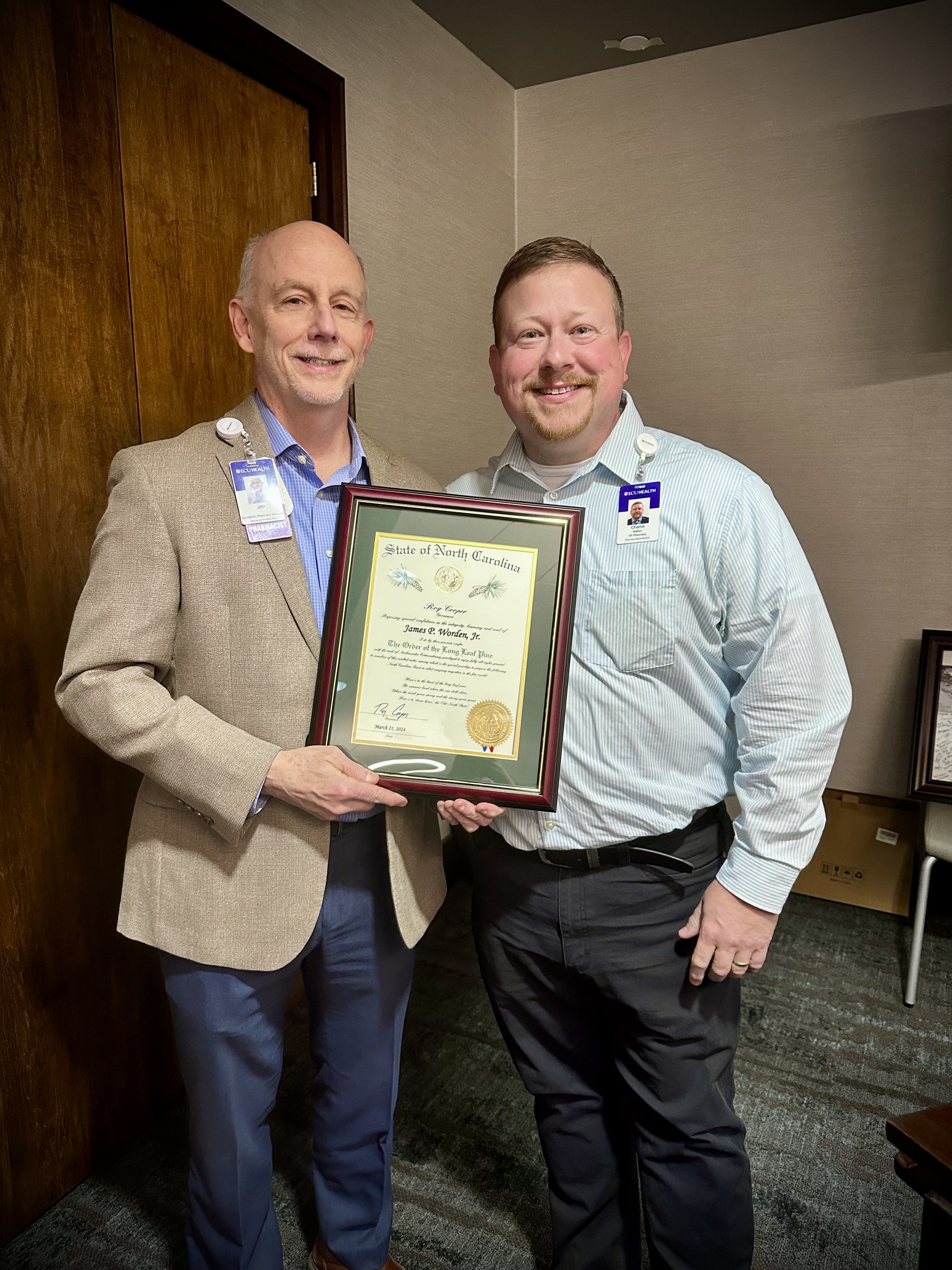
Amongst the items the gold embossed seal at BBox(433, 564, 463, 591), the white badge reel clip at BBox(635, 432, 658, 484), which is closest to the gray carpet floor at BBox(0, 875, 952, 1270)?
the gold embossed seal at BBox(433, 564, 463, 591)

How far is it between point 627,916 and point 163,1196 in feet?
4.25

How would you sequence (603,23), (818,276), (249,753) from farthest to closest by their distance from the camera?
(818,276)
(603,23)
(249,753)

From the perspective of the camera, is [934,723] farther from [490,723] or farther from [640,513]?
[490,723]

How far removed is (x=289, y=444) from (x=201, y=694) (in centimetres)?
43

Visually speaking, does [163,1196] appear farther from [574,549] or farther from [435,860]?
[574,549]

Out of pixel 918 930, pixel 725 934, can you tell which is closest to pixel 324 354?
pixel 725 934

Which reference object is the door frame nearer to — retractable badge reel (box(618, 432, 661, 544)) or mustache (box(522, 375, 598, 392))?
mustache (box(522, 375, 598, 392))

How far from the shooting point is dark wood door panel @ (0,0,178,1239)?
1.65 metres

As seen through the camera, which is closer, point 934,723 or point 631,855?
point 631,855

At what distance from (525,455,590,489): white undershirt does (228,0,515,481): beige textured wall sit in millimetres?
1361

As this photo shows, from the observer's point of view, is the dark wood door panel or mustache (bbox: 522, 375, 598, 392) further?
the dark wood door panel

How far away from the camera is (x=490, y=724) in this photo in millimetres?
1300

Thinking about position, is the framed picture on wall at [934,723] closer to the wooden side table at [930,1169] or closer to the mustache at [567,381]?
the wooden side table at [930,1169]

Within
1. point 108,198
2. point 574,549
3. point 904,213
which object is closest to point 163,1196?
point 574,549
